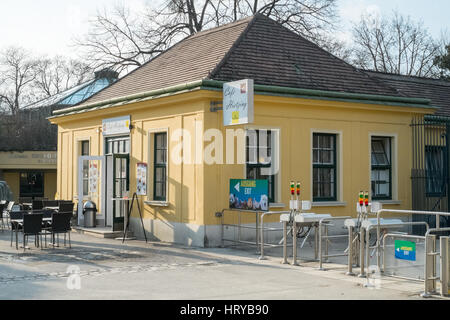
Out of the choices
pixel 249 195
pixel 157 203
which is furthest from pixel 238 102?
pixel 157 203

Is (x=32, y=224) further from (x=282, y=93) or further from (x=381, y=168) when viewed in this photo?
(x=381, y=168)

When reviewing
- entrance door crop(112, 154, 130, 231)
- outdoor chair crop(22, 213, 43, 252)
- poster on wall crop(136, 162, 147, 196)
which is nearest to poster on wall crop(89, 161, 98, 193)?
entrance door crop(112, 154, 130, 231)

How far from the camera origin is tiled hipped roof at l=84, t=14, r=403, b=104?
16844mm

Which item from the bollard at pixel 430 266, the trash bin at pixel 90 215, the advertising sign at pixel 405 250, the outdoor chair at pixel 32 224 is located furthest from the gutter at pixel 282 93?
the bollard at pixel 430 266

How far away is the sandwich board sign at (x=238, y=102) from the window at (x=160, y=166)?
2958 mm

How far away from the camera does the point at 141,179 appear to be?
56.6 ft

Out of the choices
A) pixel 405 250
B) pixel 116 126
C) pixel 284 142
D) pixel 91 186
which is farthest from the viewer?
pixel 91 186

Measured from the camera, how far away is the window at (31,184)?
141ft

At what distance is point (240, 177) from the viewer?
1600 cm

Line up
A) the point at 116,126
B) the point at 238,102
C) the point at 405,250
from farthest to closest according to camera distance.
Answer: the point at 116,126 < the point at 238,102 < the point at 405,250

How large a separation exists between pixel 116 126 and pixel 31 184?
2633 centimetres

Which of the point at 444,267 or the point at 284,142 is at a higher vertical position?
the point at 284,142
